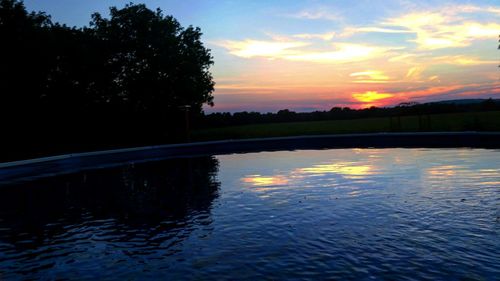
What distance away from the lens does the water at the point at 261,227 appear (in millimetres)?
5965

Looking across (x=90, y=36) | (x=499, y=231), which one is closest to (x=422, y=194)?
(x=499, y=231)

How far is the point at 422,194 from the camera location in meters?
10.7

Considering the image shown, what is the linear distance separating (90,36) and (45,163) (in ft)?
61.6

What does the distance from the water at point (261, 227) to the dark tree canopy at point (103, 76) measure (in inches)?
630

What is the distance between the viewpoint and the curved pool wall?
20.3m

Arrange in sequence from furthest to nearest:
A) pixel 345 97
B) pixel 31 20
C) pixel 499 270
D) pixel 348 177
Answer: pixel 345 97, pixel 31 20, pixel 348 177, pixel 499 270

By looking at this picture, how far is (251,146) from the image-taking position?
95.1 ft

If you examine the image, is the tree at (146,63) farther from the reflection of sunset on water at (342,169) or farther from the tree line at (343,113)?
the reflection of sunset on water at (342,169)

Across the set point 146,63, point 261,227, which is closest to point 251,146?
point 146,63

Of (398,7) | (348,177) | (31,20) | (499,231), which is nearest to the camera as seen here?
(499,231)

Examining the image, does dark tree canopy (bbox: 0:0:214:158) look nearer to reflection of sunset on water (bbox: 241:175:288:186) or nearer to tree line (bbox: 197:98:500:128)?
tree line (bbox: 197:98:500:128)

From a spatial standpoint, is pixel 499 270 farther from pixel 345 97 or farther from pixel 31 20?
pixel 345 97

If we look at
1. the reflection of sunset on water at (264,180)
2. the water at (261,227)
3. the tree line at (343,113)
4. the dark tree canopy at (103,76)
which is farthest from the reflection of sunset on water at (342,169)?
the tree line at (343,113)

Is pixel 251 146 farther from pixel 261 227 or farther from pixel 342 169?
pixel 261 227
